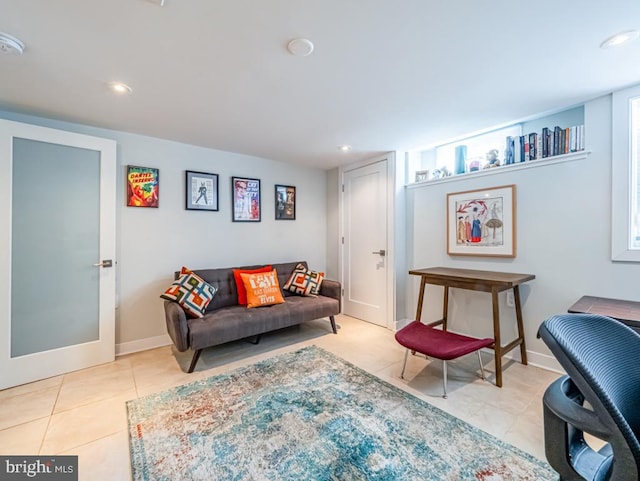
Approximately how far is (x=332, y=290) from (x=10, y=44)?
3.21 meters

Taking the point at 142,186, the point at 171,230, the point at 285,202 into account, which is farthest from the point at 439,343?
the point at 142,186

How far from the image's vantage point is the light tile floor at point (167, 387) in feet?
5.29

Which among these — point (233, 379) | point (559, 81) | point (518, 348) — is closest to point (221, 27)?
point (559, 81)

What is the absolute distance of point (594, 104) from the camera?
225cm

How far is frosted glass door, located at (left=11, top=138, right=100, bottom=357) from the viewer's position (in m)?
2.33

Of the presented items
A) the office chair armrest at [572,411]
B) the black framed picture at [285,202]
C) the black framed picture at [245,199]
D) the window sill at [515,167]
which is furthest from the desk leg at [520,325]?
the black framed picture at [245,199]

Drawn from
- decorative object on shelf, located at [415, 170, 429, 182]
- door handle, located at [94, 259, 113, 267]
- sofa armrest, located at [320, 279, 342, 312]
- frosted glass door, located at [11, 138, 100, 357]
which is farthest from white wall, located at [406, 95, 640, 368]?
frosted glass door, located at [11, 138, 100, 357]

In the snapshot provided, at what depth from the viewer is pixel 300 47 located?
5.19 ft

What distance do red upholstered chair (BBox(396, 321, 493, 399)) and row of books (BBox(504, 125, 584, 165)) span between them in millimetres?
1728

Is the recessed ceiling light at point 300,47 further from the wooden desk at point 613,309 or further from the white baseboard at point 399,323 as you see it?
the white baseboard at point 399,323

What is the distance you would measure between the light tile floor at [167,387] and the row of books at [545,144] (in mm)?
1923

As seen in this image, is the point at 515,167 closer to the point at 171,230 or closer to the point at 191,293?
the point at 191,293

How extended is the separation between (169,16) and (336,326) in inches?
133

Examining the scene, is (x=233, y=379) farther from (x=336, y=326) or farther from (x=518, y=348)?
(x=518, y=348)
